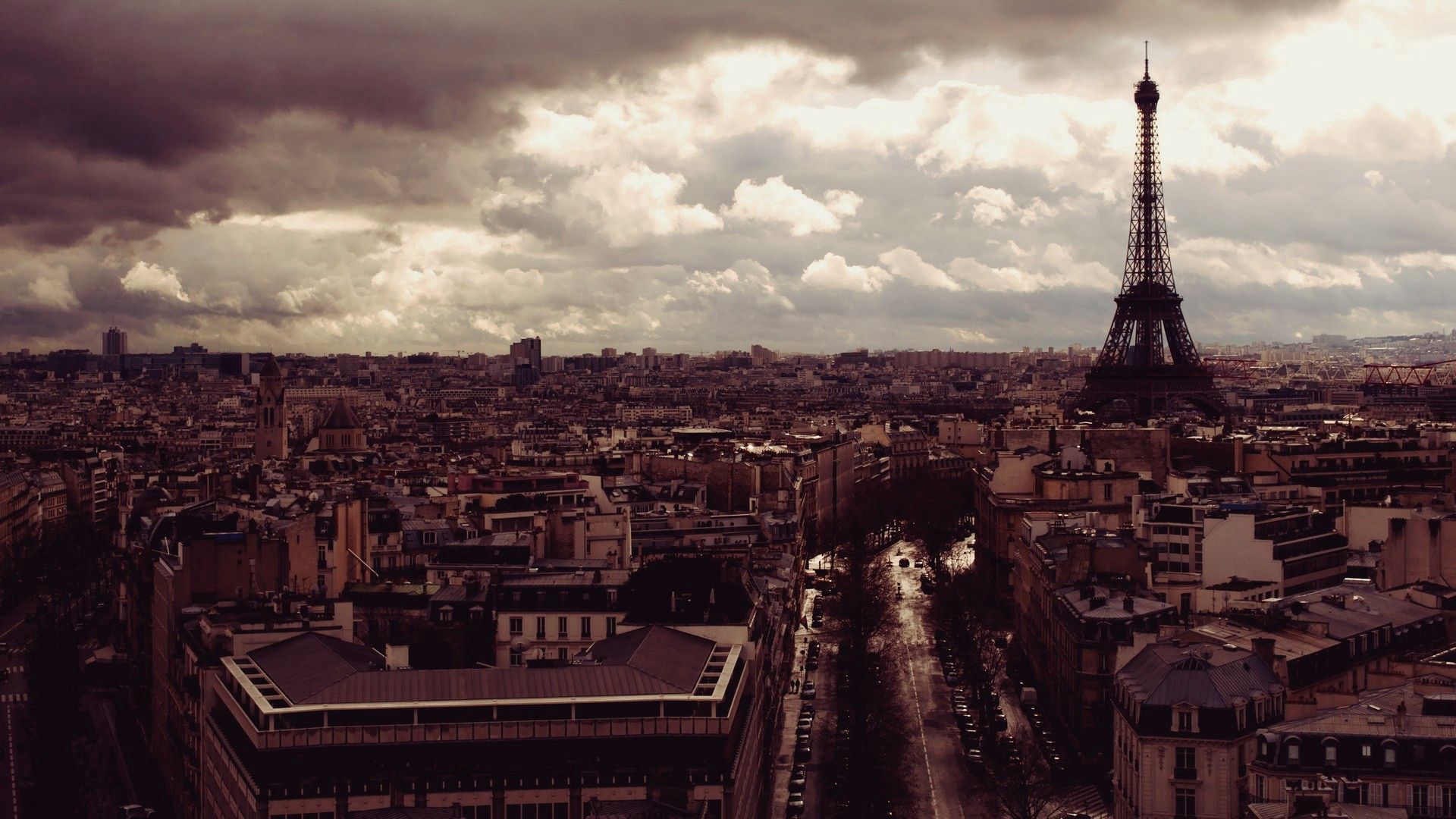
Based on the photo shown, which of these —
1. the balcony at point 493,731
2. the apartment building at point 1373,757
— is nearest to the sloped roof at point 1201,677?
the apartment building at point 1373,757

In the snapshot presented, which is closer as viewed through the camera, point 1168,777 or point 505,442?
point 1168,777

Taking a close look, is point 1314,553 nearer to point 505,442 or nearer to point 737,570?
point 737,570

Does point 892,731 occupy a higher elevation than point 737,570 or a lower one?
lower

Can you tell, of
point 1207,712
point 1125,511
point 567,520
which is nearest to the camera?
point 1207,712

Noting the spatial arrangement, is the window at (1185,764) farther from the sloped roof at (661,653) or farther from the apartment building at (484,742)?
the sloped roof at (661,653)

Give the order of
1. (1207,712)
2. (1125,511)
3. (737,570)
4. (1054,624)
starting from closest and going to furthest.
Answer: (1207,712)
(737,570)
(1054,624)
(1125,511)

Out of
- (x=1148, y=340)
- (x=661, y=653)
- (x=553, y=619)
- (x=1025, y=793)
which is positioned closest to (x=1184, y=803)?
(x=1025, y=793)

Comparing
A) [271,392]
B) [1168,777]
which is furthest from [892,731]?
[271,392]
